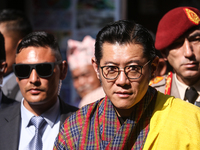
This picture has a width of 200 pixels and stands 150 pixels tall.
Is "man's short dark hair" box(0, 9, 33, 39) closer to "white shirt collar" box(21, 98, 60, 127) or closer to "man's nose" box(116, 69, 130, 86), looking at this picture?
"white shirt collar" box(21, 98, 60, 127)

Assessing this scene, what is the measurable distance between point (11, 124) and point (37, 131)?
0.26 metres

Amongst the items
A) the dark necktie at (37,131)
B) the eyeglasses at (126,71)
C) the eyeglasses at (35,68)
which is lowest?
the dark necktie at (37,131)

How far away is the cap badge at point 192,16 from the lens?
2.51 meters

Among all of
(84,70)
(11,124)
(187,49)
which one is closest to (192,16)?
(187,49)

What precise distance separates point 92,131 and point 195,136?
0.72 m

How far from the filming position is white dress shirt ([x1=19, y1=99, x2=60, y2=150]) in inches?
100

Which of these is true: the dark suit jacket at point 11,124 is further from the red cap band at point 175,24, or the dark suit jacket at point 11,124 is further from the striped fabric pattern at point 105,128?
the red cap band at point 175,24

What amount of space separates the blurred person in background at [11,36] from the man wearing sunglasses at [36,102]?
0.83 metres

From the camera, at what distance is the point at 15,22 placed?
392cm

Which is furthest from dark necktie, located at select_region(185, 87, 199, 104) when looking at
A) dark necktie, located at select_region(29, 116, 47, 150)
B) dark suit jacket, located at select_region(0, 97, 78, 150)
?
dark necktie, located at select_region(29, 116, 47, 150)

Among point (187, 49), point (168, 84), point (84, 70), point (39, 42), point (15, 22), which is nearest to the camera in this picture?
point (187, 49)

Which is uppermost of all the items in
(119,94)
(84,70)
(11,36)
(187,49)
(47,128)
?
(11,36)

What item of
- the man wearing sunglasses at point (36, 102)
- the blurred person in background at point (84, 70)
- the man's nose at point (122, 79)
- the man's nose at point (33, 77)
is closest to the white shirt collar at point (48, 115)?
the man wearing sunglasses at point (36, 102)

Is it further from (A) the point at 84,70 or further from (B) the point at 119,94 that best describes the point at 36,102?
(A) the point at 84,70
